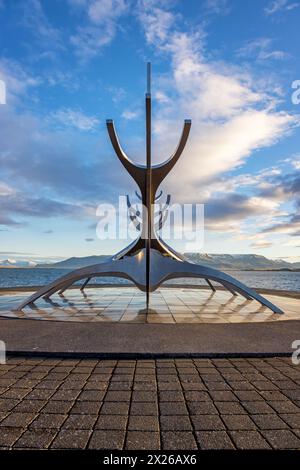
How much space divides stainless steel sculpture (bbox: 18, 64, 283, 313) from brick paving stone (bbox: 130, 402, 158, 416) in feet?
24.8

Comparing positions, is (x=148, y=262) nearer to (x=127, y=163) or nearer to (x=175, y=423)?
(x=127, y=163)

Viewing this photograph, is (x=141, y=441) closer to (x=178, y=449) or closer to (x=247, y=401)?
(x=178, y=449)

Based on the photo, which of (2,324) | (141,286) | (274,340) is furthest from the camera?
(141,286)

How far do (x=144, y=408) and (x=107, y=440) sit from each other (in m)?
0.77

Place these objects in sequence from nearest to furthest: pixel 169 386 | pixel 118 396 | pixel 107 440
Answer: pixel 107 440 < pixel 118 396 < pixel 169 386

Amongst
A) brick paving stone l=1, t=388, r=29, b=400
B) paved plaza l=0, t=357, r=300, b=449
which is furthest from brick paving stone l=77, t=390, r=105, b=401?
brick paving stone l=1, t=388, r=29, b=400

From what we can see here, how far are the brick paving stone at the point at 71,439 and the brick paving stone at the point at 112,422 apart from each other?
0.16 m

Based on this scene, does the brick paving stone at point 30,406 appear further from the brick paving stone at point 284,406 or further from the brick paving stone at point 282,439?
→ the brick paving stone at point 284,406

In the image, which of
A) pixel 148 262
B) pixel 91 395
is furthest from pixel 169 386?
pixel 148 262

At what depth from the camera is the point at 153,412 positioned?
11.3ft

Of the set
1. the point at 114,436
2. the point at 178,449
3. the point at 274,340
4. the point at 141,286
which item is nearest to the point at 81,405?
the point at 114,436

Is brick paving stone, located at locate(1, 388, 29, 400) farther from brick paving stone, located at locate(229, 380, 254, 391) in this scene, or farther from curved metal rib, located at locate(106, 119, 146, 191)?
curved metal rib, located at locate(106, 119, 146, 191)

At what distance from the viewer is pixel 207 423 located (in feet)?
10.5
